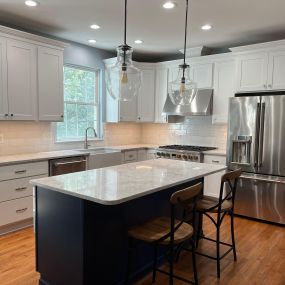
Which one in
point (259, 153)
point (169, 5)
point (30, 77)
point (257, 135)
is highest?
point (169, 5)

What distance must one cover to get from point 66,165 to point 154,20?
227 centimetres

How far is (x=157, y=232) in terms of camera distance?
209 centimetres

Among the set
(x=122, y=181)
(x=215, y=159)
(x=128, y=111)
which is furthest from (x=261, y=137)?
(x=128, y=111)

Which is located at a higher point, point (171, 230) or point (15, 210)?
point (171, 230)

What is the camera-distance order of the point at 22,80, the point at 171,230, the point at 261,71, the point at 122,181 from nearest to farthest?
the point at 171,230 < the point at 122,181 < the point at 22,80 < the point at 261,71

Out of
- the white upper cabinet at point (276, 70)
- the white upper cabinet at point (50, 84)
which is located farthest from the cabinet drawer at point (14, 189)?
the white upper cabinet at point (276, 70)

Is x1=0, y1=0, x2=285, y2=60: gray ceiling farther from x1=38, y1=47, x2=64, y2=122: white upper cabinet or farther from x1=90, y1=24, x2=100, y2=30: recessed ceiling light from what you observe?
x1=38, y1=47, x2=64, y2=122: white upper cabinet

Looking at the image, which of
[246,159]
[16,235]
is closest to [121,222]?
[16,235]

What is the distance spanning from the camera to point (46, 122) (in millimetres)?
4312

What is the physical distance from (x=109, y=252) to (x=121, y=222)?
244mm

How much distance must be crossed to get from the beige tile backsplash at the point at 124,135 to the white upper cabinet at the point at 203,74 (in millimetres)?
703

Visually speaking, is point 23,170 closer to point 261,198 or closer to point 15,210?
point 15,210

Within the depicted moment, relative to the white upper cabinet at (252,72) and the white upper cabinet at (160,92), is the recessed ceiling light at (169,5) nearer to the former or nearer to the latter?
the white upper cabinet at (252,72)

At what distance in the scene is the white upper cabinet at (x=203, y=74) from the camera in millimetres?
4721
